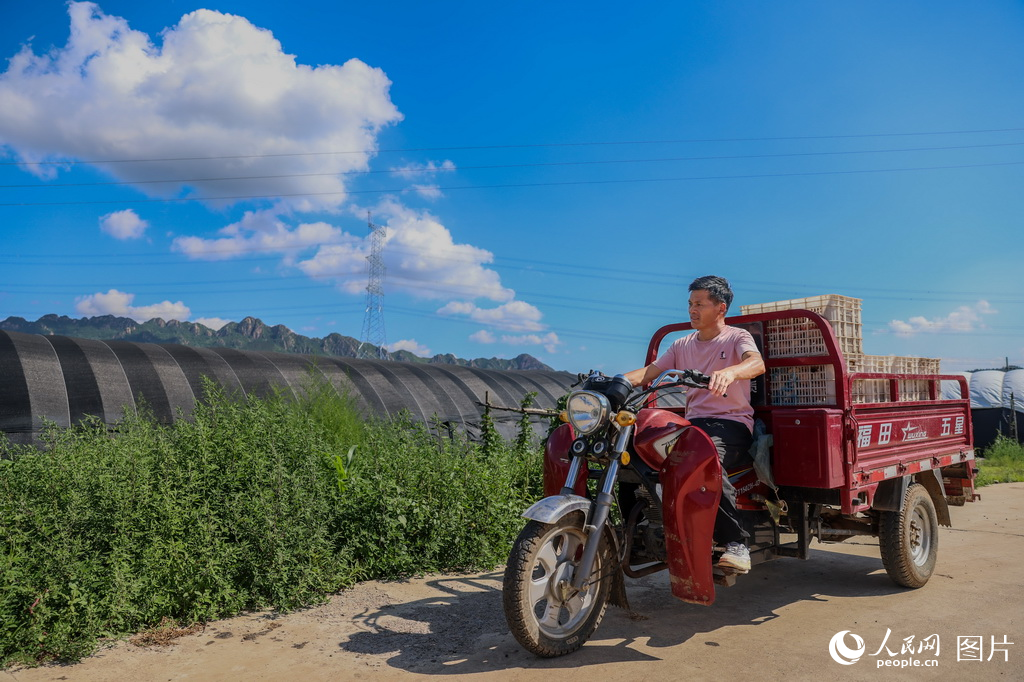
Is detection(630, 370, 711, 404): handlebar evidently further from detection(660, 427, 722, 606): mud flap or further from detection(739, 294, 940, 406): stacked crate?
detection(739, 294, 940, 406): stacked crate

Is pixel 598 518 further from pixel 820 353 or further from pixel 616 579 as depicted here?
pixel 820 353

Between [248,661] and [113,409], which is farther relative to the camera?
[113,409]

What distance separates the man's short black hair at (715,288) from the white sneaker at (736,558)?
1.63 metres

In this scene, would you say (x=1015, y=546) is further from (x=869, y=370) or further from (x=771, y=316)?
(x=771, y=316)

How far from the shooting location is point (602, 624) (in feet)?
15.1

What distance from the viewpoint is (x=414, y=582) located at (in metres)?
5.65

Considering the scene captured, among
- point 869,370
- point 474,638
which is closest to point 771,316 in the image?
point 869,370

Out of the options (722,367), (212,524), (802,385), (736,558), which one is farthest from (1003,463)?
(212,524)

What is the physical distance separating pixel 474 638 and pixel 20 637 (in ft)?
8.50

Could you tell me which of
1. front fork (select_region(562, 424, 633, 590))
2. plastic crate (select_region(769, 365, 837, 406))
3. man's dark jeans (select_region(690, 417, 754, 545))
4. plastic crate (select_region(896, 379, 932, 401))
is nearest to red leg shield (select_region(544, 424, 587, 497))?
front fork (select_region(562, 424, 633, 590))

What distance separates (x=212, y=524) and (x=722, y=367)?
12.1 feet

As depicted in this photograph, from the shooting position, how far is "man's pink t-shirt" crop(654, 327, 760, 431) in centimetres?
463

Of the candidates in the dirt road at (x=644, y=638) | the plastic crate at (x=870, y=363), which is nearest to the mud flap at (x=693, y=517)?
the dirt road at (x=644, y=638)

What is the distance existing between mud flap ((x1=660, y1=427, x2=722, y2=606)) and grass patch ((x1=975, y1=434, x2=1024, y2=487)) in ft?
41.3
